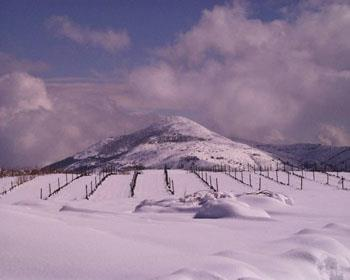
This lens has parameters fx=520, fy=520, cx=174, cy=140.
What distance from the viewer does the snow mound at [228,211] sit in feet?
56.4

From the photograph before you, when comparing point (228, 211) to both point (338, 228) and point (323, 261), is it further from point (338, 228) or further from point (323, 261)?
point (323, 261)

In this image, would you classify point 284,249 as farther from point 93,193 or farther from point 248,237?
point 93,193

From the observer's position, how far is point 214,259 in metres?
7.65

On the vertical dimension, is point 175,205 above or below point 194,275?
below

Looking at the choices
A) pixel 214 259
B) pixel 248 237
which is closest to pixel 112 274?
pixel 214 259

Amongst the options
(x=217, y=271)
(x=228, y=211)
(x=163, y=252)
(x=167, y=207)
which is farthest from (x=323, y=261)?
(x=167, y=207)

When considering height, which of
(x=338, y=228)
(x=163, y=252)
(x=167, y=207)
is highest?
(x=163, y=252)

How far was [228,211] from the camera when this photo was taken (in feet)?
58.1

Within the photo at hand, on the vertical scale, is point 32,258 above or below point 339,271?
above

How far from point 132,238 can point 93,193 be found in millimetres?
31104

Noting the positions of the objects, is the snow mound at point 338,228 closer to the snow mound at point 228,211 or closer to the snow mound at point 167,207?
the snow mound at point 228,211

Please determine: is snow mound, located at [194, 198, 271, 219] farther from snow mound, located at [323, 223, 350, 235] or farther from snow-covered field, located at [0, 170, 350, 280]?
snow mound, located at [323, 223, 350, 235]

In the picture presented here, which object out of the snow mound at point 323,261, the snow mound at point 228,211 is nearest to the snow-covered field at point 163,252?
the snow mound at point 323,261

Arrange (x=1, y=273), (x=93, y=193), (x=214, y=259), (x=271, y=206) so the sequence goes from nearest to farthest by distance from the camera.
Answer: (x=1, y=273), (x=214, y=259), (x=271, y=206), (x=93, y=193)
